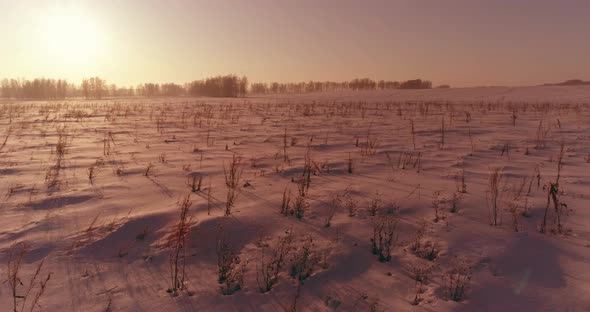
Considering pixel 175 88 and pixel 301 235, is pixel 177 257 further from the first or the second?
pixel 175 88

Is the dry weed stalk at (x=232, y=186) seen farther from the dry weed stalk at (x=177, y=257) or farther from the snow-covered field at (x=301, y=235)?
the dry weed stalk at (x=177, y=257)

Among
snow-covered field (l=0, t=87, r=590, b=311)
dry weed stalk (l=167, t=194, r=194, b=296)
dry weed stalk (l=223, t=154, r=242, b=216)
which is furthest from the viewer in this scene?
dry weed stalk (l=223, t=154, r=242, b=216)

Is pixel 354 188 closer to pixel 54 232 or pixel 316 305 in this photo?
pixel 316 305

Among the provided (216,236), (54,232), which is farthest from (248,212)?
(54,232)

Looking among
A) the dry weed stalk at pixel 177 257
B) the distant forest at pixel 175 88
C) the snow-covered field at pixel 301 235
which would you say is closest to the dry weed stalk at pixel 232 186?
the snow-covered field at pixel 301 235

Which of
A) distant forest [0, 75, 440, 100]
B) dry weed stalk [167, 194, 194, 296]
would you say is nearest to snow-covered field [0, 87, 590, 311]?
dry weed stalk [167, 194, 194, 296]

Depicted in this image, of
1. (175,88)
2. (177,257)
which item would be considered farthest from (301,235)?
(175,88)

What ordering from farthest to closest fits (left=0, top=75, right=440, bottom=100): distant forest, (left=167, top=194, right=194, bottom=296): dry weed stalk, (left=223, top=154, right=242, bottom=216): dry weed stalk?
(left=0, top=75, right=440, bottom=100): distant forest
(left=223, top=154, right=242, bottom=216): dry weed stalk
(left=167, top=194, right=194, bottom=296): dry weed stalk

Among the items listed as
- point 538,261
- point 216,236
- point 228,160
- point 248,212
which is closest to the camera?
point 538,261

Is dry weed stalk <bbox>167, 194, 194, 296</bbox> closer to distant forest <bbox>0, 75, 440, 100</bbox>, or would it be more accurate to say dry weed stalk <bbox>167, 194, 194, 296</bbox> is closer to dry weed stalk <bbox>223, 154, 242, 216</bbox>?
dry weed stalk <bbox>223, 154, 242, 216</bbox>

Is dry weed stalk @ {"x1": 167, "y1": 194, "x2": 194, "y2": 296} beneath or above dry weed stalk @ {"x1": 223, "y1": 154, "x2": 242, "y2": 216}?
beneath

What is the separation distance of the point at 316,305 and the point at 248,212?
1502 mm

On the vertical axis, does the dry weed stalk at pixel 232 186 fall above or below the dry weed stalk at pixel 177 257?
above

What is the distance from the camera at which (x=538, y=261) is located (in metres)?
2.53
